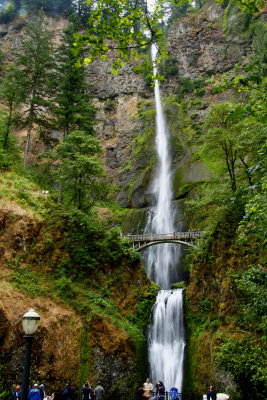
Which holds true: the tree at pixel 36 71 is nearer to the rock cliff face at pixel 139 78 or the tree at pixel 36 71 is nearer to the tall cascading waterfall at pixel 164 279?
the tall cascading waterfall at pixel 164 279

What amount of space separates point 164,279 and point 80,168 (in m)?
15.3

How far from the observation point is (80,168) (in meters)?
19.6

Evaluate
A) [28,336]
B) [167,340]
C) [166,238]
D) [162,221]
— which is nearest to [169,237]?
[166,238]

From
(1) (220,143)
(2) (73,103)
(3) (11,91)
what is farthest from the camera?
(3) (11,91)

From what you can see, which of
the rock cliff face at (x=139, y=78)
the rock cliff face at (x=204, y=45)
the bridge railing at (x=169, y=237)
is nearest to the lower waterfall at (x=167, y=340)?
the bridge railing at (x=169, y=237)

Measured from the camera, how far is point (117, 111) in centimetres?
5512

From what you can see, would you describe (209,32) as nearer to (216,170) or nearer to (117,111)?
(117,111)

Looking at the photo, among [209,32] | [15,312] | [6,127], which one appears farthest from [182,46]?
[15,312]

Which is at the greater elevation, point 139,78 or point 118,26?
point 139,78

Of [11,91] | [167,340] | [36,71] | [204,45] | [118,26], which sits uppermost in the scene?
[204,45]

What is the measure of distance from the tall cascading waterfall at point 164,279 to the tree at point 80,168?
644 centimetres

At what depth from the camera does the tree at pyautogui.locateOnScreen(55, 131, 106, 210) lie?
19.8 meters

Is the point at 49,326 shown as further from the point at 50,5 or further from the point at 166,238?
the point at 50,5

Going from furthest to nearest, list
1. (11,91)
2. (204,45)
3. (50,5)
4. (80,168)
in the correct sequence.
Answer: (50,5) → (204,45) → (11,91) → (80,168)
